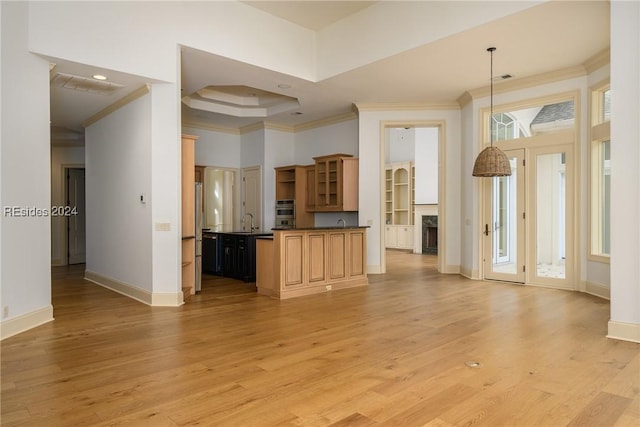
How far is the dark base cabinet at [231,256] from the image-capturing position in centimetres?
747

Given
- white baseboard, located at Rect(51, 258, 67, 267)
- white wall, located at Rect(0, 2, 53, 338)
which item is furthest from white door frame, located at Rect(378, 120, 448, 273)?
white baseboard, located at Rect(51, 258, 67, 267)

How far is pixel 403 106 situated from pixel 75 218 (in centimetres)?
827

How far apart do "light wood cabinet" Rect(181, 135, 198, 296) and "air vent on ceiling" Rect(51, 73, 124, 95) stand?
114cm

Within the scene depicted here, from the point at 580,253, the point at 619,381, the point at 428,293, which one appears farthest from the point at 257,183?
the point at 619,381

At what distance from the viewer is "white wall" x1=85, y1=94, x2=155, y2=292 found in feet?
18.6

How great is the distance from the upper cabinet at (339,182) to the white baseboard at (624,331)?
5.35 metres

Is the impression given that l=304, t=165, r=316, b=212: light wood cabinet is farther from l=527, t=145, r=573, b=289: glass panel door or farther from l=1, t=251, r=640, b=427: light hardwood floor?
l=527, t=145, r=573, b=289: glass panel door

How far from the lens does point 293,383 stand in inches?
116

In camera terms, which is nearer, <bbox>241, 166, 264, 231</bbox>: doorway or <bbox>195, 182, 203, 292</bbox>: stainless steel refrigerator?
<bbox>195, 182, 203, 292</bbox>: stainless steel refrigerator

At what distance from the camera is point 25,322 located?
170 inches

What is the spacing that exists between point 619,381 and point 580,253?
386 centimetres

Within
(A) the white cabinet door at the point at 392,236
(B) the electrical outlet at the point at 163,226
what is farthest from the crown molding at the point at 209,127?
(A) the white cabinet door at the point at 392,236

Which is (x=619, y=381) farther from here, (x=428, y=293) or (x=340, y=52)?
(x=340, y=52)

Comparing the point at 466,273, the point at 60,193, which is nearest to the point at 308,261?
the point at 466,273
